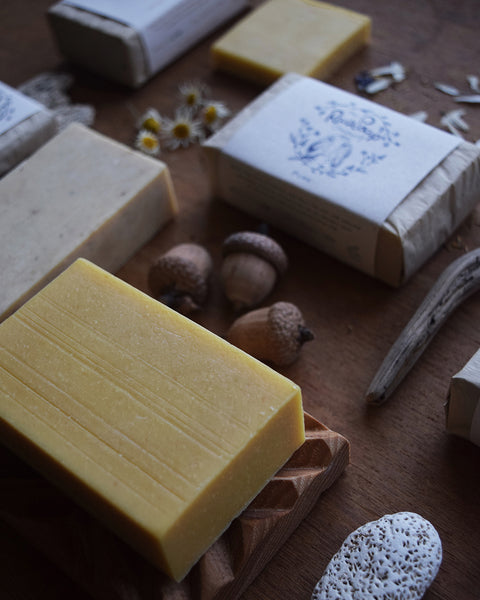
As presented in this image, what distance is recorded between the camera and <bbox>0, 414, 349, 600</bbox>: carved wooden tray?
72 cm

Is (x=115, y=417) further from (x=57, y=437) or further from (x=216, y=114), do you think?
(x=216, y=114)

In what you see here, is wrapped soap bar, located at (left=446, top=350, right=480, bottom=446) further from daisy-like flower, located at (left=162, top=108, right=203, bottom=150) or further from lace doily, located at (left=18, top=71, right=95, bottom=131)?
lace doily, located at (left=18, top=71, right=95, bottom=131)

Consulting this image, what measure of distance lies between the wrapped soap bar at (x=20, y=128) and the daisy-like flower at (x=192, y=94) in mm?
284

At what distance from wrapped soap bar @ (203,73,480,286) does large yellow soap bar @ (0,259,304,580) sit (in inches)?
13.8

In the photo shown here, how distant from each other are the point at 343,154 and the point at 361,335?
0.29m

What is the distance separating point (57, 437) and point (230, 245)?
0.43 metres

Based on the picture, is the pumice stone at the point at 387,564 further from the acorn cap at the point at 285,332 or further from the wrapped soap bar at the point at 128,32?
the wrapped soap bar at the point at 128,32

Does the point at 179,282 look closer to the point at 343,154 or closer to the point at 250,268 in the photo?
the point at 250,268

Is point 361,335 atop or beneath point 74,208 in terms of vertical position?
beneath

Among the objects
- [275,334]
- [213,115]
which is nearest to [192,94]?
[213,115]

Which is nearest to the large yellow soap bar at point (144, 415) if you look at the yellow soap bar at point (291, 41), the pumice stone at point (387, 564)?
the pumice stone at point (387, 564)

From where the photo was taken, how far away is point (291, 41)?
53.5 inches

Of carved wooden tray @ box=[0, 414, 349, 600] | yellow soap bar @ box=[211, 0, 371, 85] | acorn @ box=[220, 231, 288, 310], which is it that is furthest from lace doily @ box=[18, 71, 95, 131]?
carved wooden tray @ box=[0, 414, 349, 600]

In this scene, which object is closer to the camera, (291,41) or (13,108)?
(13,108)
